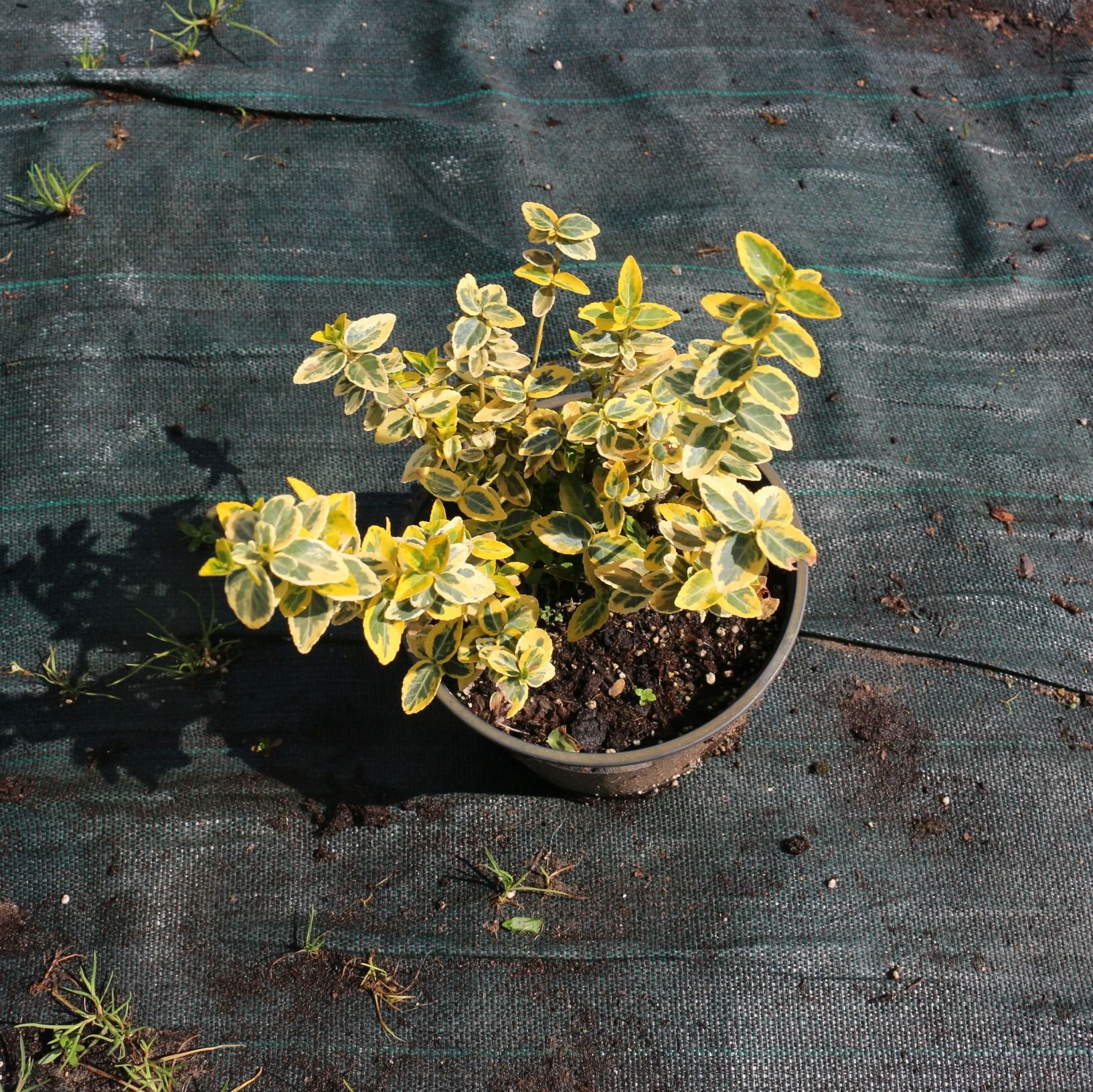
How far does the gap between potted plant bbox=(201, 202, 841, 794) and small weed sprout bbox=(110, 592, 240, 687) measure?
697 millimetres

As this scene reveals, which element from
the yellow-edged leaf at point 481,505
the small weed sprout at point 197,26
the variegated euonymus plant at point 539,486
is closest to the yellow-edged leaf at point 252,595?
the variegated euonymus plant at point 539,486

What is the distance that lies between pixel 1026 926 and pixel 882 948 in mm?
336

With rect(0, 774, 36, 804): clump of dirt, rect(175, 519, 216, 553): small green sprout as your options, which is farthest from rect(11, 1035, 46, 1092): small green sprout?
rect(175, 519, 216, 553): small green sprout

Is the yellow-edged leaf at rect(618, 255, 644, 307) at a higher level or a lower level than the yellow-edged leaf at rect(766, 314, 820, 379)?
lower

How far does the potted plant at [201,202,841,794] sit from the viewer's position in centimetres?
120

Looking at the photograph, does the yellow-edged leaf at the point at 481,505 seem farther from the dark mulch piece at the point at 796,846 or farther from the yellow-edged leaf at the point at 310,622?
the dark mulch piece at the point at 796,846

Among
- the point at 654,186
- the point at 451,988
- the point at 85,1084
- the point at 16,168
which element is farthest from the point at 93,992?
the point at 654,186

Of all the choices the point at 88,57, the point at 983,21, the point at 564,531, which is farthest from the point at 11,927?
the point at 983,21

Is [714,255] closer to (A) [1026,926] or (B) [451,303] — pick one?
(B) [451,303]

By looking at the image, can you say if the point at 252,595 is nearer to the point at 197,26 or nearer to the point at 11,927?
the point at 11,927

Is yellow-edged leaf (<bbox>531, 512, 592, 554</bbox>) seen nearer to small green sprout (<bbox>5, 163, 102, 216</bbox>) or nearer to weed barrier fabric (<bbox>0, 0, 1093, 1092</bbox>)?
weed barrier fabric (<bbox>0, 0, 1093, 1092</bbox>)

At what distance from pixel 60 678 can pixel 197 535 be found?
1.54ft

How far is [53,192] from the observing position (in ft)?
8.60

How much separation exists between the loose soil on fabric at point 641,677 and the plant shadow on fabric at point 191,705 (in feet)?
1.09
